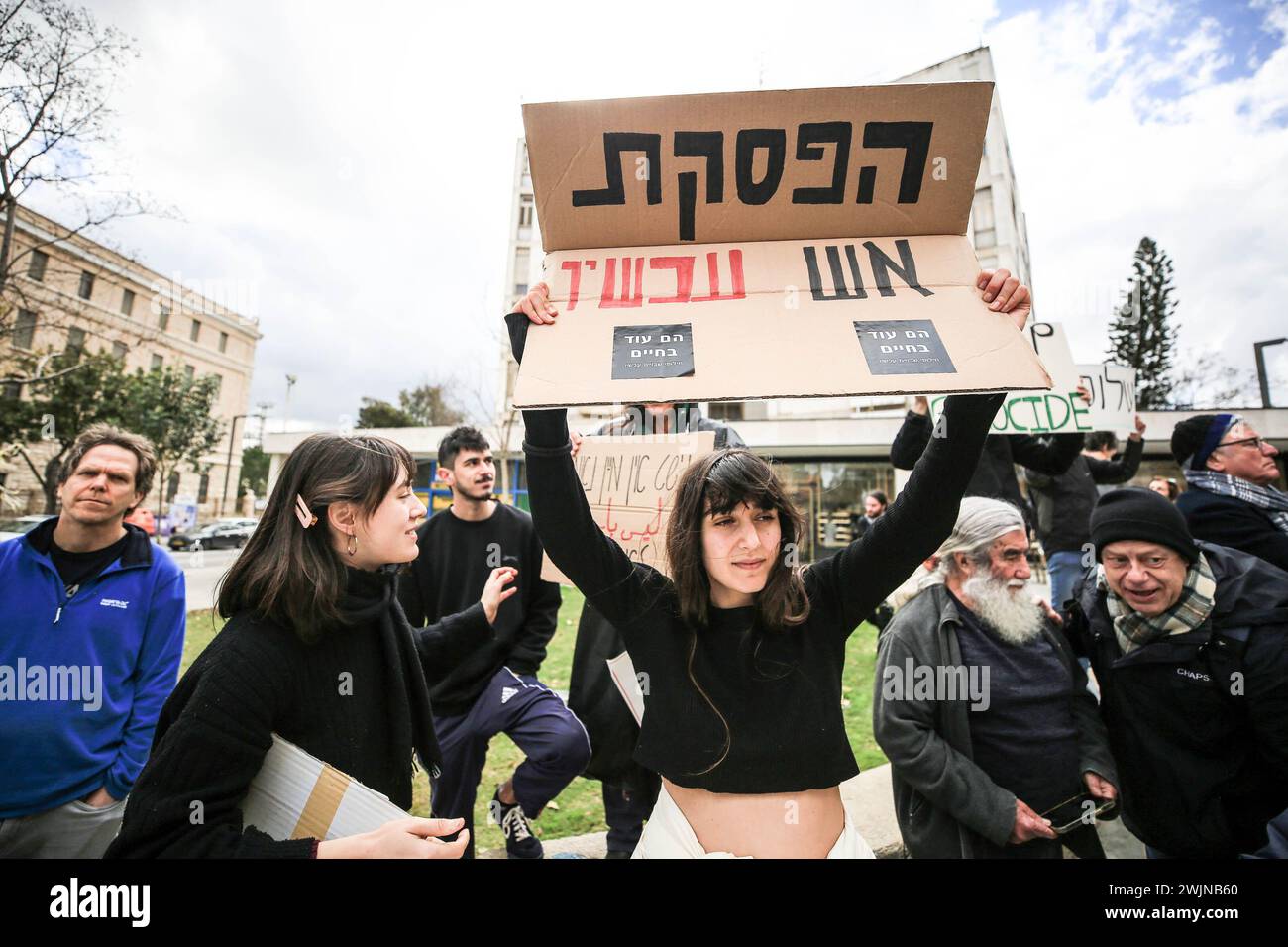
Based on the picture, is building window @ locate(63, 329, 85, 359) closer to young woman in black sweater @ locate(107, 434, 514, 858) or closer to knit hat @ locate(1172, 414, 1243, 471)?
young woman in black sweater @ locate(107, 434, 514, 858)

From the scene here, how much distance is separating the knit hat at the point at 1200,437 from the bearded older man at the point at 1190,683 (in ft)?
3.49

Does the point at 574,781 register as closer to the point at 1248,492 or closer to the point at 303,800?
the point at 303,800

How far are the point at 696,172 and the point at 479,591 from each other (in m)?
2.46

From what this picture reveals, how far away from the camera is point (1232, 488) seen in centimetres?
271

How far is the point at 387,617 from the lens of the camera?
173 cm

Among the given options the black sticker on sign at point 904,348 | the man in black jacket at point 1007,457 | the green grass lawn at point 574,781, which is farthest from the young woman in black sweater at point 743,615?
the green grass lawn at point 574,781

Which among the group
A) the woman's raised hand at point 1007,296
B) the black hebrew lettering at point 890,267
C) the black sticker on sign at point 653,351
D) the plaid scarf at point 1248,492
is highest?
the black hebrew lettering at point 890,267

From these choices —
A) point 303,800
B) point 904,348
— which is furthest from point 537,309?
point 303,800

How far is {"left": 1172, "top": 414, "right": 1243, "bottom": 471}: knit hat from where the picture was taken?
2898mm

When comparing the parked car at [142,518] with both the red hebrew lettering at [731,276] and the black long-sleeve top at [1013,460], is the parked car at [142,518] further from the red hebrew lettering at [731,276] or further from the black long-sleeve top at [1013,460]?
the black long-sleeve top at [1013,460]

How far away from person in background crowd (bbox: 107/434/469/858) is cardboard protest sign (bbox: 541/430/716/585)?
1.06 meters

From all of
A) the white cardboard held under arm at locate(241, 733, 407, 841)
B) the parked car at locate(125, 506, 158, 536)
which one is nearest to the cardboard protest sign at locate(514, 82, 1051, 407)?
the white cardboard held under arm at locate(241, 733, 407, 841)

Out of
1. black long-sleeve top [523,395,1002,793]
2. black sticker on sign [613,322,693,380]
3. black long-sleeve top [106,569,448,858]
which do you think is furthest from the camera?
black long-sleeve top [523,395,1002,793]

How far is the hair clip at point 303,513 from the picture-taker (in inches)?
61.3
